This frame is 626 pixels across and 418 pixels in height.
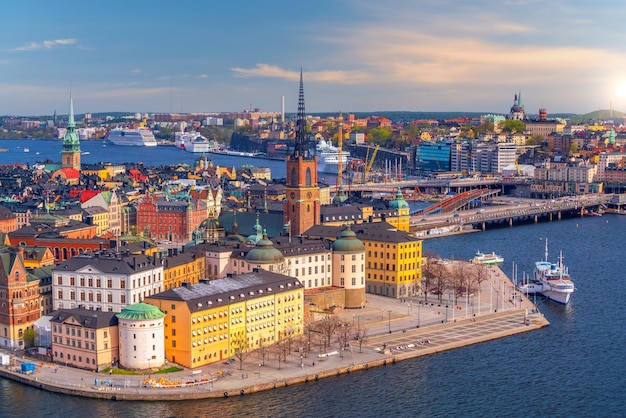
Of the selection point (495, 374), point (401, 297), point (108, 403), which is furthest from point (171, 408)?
point (401, 297)

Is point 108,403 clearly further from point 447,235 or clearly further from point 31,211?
point 447,235

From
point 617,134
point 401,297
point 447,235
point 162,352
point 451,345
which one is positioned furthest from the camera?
point 617,134

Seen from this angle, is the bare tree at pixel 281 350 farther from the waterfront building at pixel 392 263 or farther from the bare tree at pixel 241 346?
the waterfront building at pixel 392 263

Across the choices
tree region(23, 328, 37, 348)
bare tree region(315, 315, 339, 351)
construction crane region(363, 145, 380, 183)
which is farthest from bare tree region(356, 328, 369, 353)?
construction crane region(363, 145, 380, 183)

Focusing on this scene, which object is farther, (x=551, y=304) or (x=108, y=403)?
(x=551, y=304)

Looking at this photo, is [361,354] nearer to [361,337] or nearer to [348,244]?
[361,337]

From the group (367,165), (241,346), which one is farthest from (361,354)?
(367,165)

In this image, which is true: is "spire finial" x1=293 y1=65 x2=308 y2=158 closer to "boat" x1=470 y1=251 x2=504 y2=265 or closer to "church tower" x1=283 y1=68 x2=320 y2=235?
"church tower" x1=283 y1=68 x2=320 y2=235
